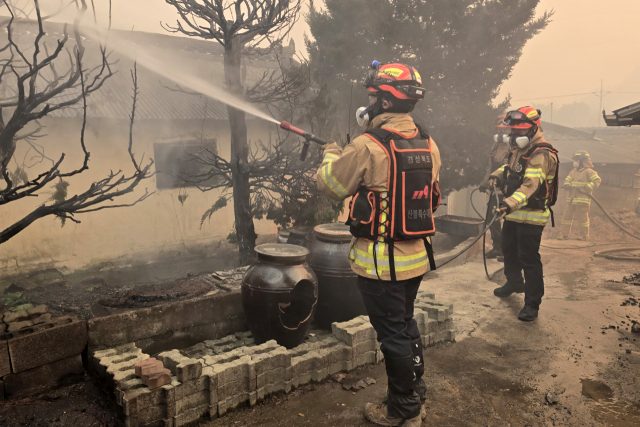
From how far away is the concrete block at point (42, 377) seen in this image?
3.85 meters

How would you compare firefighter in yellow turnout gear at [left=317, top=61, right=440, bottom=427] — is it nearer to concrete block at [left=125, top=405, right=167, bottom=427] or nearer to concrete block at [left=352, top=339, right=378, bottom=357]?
concrete block at [left=352, top=339, right=378, bottom=357]

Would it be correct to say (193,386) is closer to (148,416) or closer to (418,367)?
(148,416)

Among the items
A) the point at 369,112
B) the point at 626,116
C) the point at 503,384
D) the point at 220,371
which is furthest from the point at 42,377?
the point at 626,116

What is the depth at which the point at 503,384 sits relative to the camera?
431 cm

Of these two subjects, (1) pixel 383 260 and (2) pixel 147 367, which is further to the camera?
(2) pixel 147 367

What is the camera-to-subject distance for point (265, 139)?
12648 millimetres

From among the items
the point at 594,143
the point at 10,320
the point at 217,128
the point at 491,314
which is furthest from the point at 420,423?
the point at 594,143

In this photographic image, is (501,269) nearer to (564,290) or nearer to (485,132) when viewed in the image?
(564,290)

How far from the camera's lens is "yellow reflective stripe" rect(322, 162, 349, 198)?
3.48 m

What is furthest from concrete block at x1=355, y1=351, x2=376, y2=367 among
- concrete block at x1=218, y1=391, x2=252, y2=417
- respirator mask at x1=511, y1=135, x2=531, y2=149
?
respirator mask at x1=511, y1=135, x2=531, y2=149

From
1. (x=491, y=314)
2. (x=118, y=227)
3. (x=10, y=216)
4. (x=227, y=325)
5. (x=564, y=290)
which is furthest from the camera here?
(x=118, y=227)

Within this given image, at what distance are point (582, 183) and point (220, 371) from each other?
12483 mm

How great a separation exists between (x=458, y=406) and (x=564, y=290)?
454 centimetres

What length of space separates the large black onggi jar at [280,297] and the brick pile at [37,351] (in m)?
1.61
